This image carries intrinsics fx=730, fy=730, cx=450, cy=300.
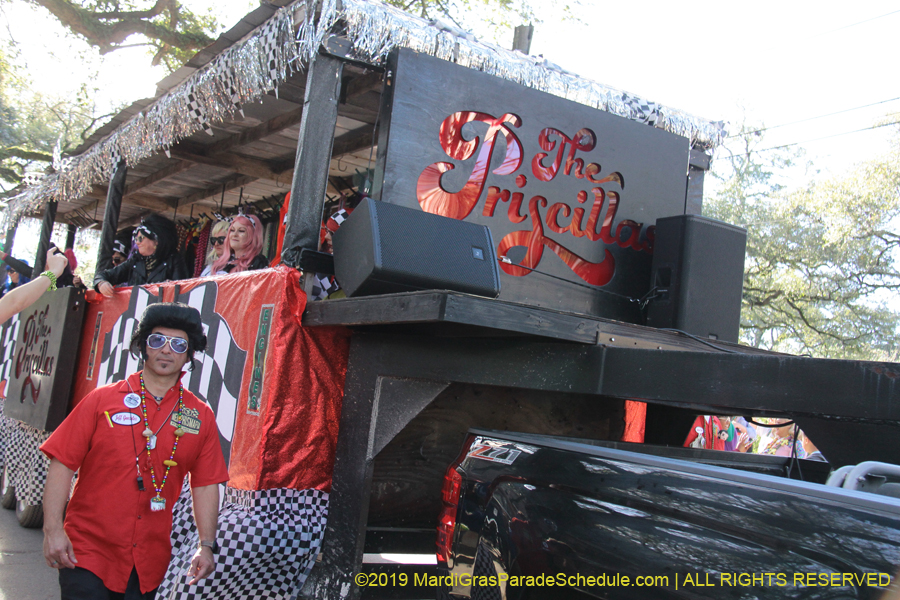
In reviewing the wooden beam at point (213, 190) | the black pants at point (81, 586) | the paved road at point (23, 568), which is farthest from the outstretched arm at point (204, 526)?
the wooden beam at point (213, 190)

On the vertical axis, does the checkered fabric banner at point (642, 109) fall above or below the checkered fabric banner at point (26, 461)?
above

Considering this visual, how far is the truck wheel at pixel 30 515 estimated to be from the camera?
260 inches

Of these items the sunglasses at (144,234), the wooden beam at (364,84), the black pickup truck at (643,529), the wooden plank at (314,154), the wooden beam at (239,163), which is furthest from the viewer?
the wooden beam at (239,163)

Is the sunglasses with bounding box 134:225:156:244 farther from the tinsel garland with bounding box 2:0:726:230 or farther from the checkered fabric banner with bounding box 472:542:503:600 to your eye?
the checkered fabric banner with bounding box 472:542:503:600

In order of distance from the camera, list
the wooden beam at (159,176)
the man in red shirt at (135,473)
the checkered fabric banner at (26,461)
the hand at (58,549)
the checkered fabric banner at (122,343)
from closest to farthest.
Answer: the hand at (58,549)
the man in red shirt at (135,473)
the checkered fabric banner at (122,343)
the checkered fabric banner at (26,461)
the wooden beam at (159,176)

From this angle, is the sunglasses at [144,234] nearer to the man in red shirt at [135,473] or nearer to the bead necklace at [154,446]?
the man in red shirt at [135,473]

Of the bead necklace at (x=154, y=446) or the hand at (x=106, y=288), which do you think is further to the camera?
the hand at (x=106, y=288)

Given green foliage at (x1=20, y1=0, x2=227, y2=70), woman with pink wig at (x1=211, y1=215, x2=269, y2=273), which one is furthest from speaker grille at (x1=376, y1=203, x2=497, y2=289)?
green foliage at (x1=20, y1=0, x2=227, y2=70)

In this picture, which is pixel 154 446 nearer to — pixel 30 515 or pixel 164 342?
pixel 164 342

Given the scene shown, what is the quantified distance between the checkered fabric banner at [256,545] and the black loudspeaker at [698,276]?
278 cm

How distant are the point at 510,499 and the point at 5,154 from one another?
20.3m

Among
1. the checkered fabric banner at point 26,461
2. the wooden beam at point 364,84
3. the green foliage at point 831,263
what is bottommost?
the checkered fabric banner at point 26,461

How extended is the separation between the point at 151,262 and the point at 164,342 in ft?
15.3

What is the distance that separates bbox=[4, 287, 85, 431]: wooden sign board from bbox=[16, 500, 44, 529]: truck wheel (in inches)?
28.0
